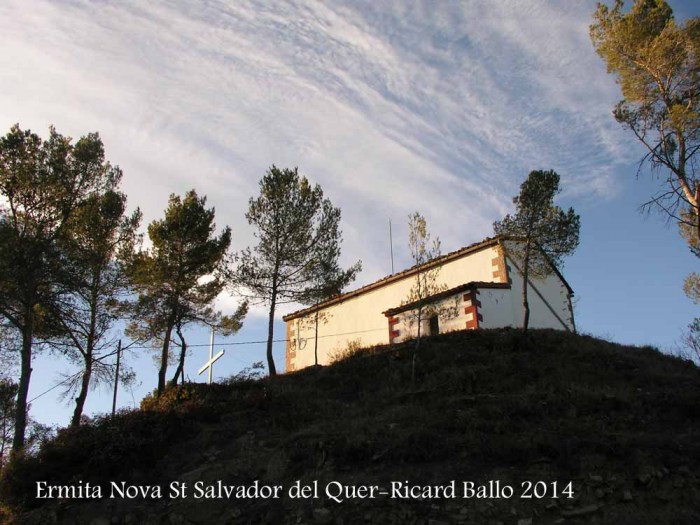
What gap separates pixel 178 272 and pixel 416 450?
51.9 feet

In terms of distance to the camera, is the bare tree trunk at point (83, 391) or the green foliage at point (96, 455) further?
the bare tree trunk at point (83, 391)

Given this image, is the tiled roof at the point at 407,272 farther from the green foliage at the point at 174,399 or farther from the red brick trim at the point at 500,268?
the green foliage at the point at 174,399

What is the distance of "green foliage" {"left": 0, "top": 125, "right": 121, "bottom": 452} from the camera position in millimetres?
18328

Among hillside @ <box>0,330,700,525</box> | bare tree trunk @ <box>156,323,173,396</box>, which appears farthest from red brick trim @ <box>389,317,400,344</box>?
bare tree trunk @ <box>156,323,173,396</box>

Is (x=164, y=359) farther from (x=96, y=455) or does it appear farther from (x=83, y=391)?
(x=96, y=455)

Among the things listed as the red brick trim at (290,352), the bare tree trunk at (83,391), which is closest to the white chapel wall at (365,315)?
the red brick trim at (290,352)

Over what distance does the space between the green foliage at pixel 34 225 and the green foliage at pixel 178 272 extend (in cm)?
342

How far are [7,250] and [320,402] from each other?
40.2 feet

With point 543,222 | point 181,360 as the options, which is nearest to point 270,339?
point 181,360

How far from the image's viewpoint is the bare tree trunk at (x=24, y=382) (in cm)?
1700

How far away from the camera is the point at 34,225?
770 inches

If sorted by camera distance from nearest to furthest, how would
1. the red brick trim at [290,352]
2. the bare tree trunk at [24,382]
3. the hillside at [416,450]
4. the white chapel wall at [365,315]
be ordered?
1. the hillside at [416,450]
2. the bare tree trunk at [24,382]
3. the white chapel wall at [365,315]
4. the red brick trim at [290,352]

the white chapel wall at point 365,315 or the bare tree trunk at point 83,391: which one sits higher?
the white chapel wall at point 365,315

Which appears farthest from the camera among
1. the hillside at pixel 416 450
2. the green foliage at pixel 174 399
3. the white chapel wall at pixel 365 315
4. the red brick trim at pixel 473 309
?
the white chapel wall at pixel 365 315
